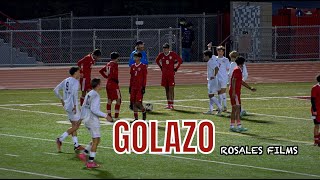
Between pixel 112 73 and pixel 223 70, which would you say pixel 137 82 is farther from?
pixel 223 70

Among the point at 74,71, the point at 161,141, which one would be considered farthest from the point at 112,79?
the point at 74,71

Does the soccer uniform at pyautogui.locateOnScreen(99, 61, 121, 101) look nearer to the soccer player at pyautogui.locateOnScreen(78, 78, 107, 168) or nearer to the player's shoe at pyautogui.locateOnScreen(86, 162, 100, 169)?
the soccer player at pyautogui.locateOnScreen(78, 78, 107, 168)

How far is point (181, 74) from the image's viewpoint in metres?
46.8

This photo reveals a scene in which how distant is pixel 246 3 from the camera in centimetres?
5384

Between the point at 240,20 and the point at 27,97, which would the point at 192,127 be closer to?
the point at 27,97

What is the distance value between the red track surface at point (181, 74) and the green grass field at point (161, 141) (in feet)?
20.7

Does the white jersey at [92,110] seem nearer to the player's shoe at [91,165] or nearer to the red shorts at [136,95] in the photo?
the player's shoe at [91,165]

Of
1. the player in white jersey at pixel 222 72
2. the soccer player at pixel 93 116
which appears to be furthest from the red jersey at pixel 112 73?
the soccer player at pixel 93 116

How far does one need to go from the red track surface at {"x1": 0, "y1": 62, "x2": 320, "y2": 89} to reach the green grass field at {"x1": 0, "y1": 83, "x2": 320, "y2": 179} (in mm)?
6319

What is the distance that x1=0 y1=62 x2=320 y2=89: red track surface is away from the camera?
44.1 m

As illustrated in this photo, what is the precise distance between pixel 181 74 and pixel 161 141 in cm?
2329

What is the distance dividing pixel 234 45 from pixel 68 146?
98.2 ft

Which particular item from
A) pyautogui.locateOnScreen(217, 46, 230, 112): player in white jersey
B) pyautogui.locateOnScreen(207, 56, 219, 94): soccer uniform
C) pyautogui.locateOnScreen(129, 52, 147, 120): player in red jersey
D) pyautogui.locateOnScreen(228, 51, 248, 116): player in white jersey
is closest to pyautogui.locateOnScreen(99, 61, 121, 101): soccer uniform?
pyautogui.locateOnScreen(129, 52, 147, 120): player in red jersey

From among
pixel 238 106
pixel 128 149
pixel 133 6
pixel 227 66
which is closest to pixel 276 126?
pixel 238 106
